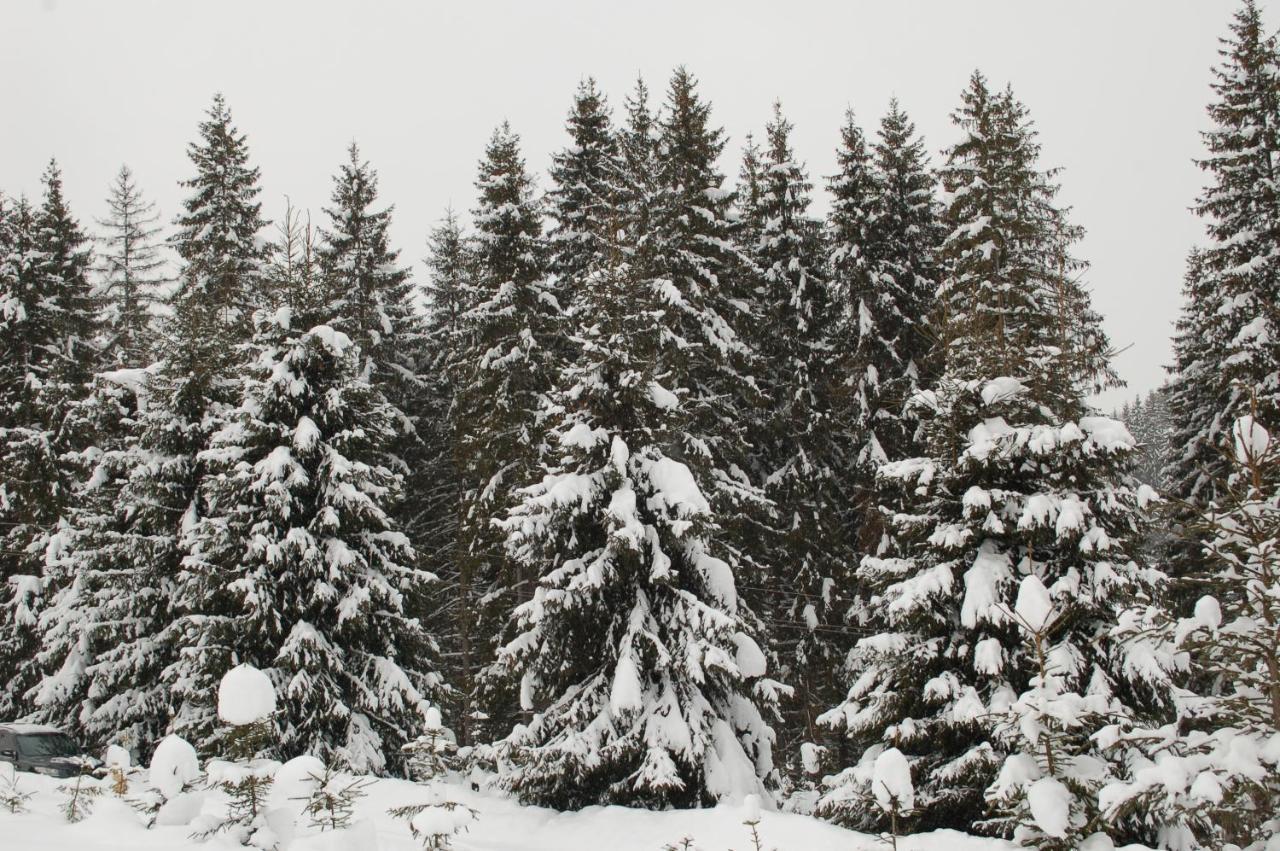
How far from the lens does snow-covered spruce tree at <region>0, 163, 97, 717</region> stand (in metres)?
21.5

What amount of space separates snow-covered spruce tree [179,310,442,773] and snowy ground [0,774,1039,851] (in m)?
1.82

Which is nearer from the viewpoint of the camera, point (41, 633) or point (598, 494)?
point (598, 494)

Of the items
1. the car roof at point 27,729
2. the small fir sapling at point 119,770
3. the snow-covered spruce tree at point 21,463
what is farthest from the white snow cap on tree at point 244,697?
the snow-covered spruce tree at point 21,463

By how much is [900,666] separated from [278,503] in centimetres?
1027

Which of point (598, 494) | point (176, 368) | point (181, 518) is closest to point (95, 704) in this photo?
point (181, 518)

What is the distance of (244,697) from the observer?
21.3 ft

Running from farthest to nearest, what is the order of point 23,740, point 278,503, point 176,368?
point 176,368, point 23,740, point 278,503

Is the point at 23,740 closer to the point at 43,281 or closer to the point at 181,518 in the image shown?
the point at 181,518

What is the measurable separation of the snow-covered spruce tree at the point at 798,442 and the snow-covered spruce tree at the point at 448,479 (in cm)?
828

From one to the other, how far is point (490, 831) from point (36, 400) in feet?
66.9

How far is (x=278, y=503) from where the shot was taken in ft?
45.5

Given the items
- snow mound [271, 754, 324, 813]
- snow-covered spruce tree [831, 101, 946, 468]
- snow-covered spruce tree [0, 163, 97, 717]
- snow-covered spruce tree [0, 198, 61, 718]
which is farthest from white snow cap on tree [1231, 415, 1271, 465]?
snow-covered spruce tree [0, 198, 61, 718]

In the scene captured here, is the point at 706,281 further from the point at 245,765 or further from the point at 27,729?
the point at 27,729

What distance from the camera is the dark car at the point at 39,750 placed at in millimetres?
15883
